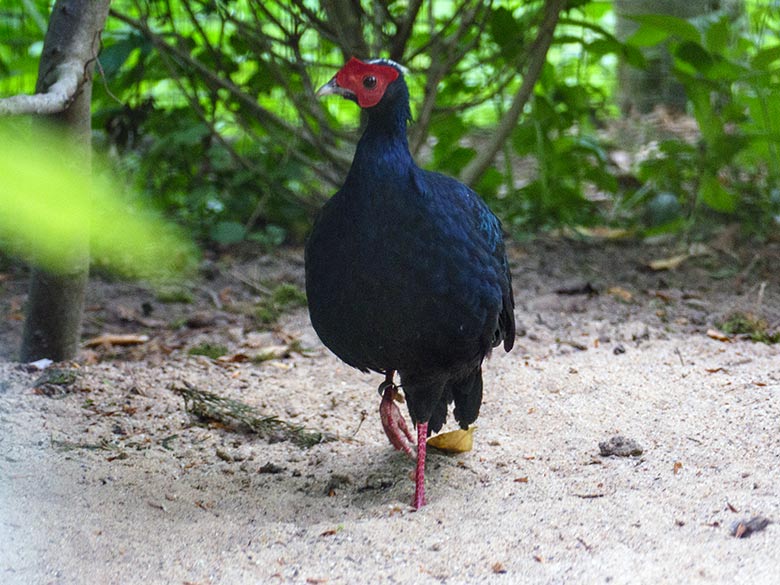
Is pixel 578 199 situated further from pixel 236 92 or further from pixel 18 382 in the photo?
pixel 18 382

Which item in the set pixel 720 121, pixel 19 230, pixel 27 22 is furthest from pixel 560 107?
pixel 19 230

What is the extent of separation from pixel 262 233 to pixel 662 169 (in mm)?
2860

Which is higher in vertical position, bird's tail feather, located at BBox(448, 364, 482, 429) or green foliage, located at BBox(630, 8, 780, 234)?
green foliage, located at BBox(630, 8, 780, 234)

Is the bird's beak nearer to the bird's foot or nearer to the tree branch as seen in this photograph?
the bird's foot

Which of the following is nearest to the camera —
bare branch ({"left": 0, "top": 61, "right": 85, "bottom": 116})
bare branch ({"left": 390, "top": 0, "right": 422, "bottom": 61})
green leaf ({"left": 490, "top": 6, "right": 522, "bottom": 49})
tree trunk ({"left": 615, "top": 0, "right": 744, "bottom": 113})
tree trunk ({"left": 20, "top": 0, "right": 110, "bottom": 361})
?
bare branch ({"left": 0, "top": 61, "right": 85, "bottom": 116})

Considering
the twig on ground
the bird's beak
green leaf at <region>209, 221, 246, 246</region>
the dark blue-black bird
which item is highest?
the bird's beak

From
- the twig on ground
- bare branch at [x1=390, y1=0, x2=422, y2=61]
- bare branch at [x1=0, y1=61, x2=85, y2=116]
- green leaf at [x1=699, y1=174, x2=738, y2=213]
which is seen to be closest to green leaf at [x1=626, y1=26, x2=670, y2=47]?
green leaf at [x1=699, y1=174, x2=738, y2=213]

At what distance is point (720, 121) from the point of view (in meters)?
6.07

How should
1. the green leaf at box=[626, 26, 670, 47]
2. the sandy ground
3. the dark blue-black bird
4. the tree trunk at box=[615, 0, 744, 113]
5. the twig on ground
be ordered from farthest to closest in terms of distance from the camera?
the tree trunk at box=[615, 0, 744, 113], the green leaf at box=[626, 26, 670, 47], the twig on ground, the dark blue-black bird, the sandy ground

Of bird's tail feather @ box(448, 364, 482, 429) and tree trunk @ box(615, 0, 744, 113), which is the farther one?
tree trunk @ box(615, 0, 744, 113)

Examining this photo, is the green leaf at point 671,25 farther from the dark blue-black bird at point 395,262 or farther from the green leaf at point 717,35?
the dark blue-black bird at point 395,262

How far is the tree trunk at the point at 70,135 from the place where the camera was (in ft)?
11.3

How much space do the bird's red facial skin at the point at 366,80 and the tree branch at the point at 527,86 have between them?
2497mm

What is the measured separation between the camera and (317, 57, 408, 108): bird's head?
2.97 meters
